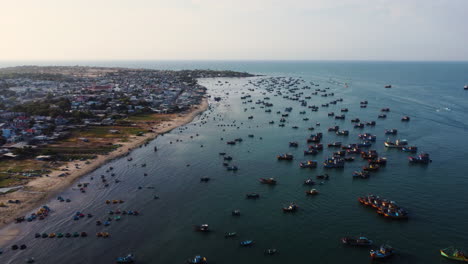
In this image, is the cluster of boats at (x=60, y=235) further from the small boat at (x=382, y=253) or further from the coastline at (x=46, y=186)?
the small boat at (x=382, y=253)

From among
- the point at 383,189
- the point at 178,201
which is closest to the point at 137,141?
the point at 178,201

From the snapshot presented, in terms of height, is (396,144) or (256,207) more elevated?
(396,144)

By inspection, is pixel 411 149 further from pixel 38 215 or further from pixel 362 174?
pixel 38 215

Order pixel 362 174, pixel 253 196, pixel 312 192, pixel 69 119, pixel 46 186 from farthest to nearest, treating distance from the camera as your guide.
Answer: pixel 69 119
pixel 362 174
pixel 46 186
pixel 312 192
pixel 253 196

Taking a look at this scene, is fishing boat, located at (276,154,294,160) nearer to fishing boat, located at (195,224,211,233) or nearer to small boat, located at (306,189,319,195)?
small boat, located at (306,189,319,195)

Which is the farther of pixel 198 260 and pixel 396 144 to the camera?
pixel 396 144

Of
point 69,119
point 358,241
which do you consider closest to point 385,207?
point 358,241

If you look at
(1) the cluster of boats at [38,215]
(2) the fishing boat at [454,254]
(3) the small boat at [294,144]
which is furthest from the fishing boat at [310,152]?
(1) the cluster of boats at [38,215]

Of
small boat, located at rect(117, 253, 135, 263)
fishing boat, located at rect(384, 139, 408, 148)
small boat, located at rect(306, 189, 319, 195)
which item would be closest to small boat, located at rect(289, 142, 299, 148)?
fishing boat, located at rect(384, 139, 408, 148)
